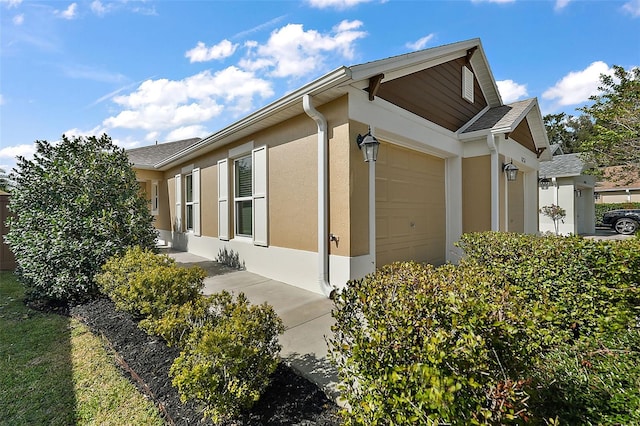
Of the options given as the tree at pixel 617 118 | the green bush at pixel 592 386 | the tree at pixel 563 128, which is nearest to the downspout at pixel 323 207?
the green bush at pixel 592 386

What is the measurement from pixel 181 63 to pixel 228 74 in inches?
47.8

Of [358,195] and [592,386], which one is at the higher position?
[358,195]

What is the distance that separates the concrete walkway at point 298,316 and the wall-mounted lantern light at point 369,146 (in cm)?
245

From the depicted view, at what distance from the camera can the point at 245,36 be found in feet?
21.4

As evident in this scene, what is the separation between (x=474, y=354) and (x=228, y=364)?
1.64 metres

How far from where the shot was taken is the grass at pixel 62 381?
2.36 metres

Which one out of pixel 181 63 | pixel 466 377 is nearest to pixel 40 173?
pixel 181 63

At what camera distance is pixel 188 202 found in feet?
33.0

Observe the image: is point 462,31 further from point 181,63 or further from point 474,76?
point 181,63

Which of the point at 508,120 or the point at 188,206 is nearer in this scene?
the point at 508,120

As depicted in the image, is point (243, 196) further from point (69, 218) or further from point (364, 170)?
point (364, 170)

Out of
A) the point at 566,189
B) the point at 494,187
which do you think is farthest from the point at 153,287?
the point at 566,189

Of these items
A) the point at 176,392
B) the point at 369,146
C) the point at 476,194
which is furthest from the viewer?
the point at 476,194

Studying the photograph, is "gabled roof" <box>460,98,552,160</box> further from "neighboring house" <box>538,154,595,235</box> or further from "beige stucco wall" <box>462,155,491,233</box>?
"neighboring house" <box>538,154,595,235</box>
